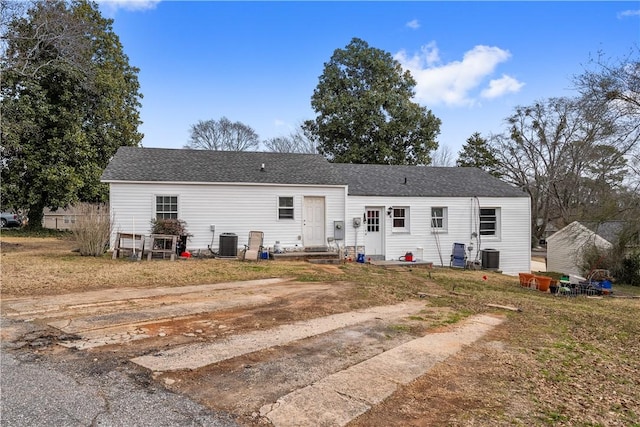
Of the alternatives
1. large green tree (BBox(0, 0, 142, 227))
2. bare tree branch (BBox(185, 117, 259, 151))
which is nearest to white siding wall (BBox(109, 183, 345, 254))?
large green tree (BBox(0, 0, 142, 227))

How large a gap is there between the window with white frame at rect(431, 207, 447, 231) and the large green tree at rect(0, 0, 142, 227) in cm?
1802

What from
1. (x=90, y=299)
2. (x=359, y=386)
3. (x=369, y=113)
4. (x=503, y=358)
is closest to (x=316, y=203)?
(x=90, y=299)

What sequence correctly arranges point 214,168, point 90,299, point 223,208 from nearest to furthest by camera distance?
point 90,299, point 223,208, point 214,168

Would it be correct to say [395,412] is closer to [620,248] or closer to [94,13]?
[620,248]

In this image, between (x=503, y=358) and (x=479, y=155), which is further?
(x=479, y=155)

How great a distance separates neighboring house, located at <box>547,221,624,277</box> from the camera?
55.9 feet

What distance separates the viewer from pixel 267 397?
320cm

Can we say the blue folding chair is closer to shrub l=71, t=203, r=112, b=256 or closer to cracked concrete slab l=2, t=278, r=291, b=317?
cracked concrete slab l=2, t=278, r=291, b=317

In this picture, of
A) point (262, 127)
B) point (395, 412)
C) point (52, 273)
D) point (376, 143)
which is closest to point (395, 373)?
point (395, 412)

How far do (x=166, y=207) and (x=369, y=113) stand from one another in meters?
15.9

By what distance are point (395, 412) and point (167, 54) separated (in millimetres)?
18523

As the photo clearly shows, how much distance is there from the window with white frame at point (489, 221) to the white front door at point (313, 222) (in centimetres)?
714

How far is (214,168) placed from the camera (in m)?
15.1

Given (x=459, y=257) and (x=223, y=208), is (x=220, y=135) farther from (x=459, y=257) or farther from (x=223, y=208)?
(x=459, y=257)
